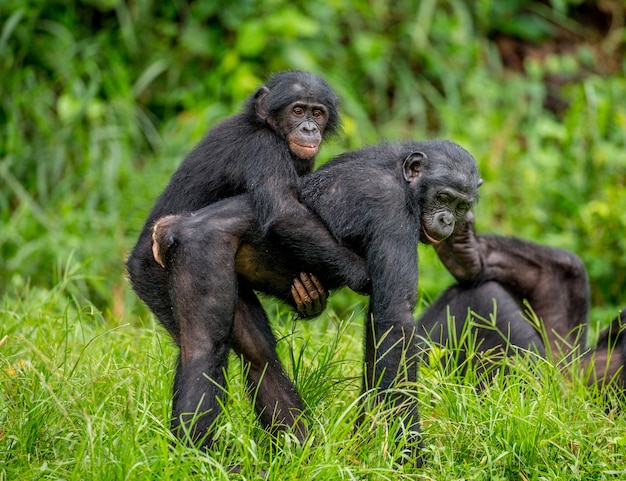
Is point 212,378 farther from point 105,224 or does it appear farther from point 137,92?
point 137,92

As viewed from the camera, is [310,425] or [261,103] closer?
[310,425]

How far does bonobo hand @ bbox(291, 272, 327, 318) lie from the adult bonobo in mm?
55

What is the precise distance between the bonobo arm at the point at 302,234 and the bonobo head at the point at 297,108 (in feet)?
1.66

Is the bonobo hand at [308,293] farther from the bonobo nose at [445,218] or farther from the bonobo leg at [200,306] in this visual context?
the bonobo nose at [445,218]

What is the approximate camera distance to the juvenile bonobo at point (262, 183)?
16.2 ft

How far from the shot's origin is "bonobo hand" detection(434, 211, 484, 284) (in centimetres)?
639

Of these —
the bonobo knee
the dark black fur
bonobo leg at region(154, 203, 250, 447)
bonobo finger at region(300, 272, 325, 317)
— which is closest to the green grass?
bonobo leg at region(154, 203, 250, 447)

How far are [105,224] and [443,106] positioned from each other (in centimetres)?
452

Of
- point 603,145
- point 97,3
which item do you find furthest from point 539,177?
point 97,3

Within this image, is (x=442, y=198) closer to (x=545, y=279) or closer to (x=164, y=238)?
(x=164, y=238)

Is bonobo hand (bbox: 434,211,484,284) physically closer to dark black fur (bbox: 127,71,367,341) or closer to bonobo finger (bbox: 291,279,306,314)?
dark black fur (bbox: 127,71,367,341)

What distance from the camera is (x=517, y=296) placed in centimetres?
683

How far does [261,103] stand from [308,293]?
1230mm

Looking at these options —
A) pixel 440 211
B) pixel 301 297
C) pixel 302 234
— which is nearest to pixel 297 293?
pixel 301 297
